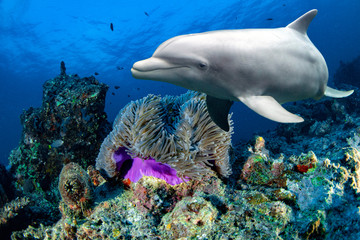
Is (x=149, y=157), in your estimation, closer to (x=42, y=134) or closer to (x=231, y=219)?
(x=231, y=219)

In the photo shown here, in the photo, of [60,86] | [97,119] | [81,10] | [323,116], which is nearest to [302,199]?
[97,119]

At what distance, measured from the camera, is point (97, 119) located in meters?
5.47

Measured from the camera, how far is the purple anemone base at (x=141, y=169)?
9.68 feet

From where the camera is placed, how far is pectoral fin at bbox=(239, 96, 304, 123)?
74.1 inches

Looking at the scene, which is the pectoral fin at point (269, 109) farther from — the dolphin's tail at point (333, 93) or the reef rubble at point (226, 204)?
the dolphin's tail at point (333, 93)

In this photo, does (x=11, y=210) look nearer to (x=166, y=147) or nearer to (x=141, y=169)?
(x=141, y=169)

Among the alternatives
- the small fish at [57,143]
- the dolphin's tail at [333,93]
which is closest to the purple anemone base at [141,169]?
the small fish at [57,143]

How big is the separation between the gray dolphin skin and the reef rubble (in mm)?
1066

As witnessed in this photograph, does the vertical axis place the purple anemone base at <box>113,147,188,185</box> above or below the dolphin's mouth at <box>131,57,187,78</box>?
below

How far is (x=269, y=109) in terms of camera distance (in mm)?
2027

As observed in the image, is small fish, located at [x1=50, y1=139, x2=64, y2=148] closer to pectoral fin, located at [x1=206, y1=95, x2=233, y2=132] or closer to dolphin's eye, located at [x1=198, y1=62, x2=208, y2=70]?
pectoral fin, located at [x1=206, y1=95, x2=233, y2=132]

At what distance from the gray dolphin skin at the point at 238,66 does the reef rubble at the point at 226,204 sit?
3.50 ft

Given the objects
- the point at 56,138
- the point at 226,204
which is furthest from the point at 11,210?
the point at 226,204

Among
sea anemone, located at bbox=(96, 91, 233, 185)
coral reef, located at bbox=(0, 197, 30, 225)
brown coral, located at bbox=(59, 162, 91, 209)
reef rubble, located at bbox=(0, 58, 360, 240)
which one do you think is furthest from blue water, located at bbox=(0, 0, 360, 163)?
brown coral, located at bbox=(59, 162, 91, 209)
